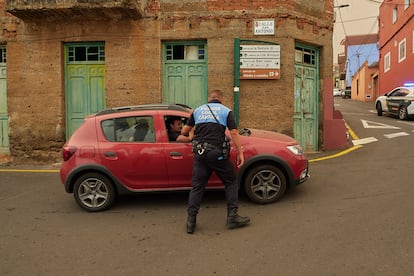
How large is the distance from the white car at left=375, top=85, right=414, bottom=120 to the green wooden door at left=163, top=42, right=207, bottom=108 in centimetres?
1167

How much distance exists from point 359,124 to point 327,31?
21.1ft

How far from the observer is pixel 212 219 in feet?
17.7

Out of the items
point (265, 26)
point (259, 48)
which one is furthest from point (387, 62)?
point (259, 48)

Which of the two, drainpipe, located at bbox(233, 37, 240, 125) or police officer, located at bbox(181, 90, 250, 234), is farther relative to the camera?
drainpipe, located at bbox(233, 37, 240, 125)

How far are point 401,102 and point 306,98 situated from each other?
370 inches

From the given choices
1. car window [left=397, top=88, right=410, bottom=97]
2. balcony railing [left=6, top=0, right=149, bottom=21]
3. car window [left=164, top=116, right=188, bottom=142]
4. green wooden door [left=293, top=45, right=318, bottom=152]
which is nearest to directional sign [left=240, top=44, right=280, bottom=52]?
green wooden door [left=293, top=45, right=318, bottom=152]

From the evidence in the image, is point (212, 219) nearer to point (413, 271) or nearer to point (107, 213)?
point (107, 213)

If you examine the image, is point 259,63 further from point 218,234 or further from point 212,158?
point 218,234

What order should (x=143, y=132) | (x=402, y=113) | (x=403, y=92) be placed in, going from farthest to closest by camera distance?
(x=403, y=92) < (x=402, y=113) < (x=143, y=132)

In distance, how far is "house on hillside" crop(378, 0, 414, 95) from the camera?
2458cm

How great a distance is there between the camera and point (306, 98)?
11.2 metres

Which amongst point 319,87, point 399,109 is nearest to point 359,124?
point 399,109

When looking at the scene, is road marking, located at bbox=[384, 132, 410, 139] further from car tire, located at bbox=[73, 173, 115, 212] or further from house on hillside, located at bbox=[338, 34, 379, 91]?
house on hillside, located at bbox=[338, 34, 379, 91]

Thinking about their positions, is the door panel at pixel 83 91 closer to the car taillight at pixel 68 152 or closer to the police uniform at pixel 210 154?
the car taillight at pixel 68 152
